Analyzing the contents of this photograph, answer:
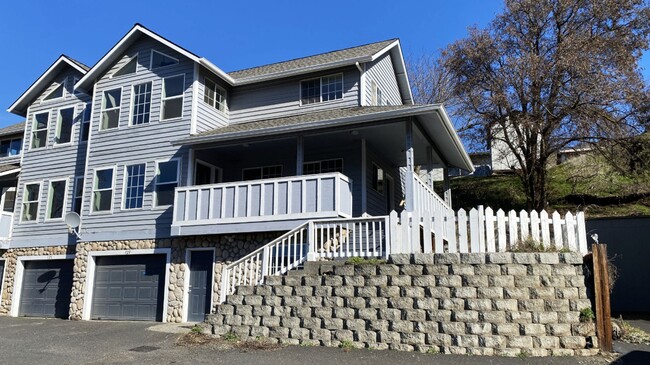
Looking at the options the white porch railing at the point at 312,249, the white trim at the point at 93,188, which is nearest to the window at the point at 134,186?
the white trim at the point at 93,188

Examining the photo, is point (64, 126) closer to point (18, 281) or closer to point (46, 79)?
point (46, 79)

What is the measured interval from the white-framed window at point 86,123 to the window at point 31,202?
2.50m

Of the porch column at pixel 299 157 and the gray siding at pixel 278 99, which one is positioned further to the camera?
the gray siding at pixel 278 99

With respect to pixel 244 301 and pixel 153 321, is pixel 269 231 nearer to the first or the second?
pixel 244 301

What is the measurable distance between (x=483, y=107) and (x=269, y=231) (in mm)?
11181

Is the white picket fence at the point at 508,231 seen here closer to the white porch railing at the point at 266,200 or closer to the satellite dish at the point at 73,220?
the white porch railing at the point at 266,200

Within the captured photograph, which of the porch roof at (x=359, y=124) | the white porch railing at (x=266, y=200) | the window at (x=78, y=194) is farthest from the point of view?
the window at (x=78, y=194)

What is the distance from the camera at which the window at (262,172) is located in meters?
15.5

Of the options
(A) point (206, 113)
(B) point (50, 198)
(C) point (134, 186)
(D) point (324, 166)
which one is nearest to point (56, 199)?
(B) point (50, 198)

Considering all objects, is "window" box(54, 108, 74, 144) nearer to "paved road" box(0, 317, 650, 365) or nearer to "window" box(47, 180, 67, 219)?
"window" box(47, 180, 67, 219)

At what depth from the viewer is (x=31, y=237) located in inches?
676

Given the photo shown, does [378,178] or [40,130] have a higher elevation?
[40,130]

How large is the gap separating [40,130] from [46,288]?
589 cm

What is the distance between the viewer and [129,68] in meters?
16.6
